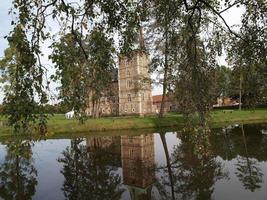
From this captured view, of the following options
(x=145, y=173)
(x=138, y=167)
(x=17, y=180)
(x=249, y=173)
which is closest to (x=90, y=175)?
(x=145, y=173)

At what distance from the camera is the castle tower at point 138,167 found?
15.4m

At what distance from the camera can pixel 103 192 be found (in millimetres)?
15250

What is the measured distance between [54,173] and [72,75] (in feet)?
50.0

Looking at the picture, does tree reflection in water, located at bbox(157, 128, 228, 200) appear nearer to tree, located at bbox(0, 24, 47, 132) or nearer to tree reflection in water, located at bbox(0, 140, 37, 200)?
tree, located at bbox(0, 24, 47, 132)

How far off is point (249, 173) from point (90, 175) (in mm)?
8106

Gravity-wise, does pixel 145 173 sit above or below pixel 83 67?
below

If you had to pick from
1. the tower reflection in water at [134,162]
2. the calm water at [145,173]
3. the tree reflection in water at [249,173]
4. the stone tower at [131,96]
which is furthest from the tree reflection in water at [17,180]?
the stone tower at [131,96]

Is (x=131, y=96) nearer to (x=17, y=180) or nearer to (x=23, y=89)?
(x=17, y=180)

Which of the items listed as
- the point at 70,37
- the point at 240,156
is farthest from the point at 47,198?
the point at 240,156

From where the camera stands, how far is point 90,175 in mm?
18781

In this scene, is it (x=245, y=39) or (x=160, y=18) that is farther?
(x=160, y=18)

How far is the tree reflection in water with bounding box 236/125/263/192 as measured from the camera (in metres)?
15.1

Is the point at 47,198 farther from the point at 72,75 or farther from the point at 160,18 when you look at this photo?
the point at 72,75

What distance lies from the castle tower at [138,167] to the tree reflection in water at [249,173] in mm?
4184
